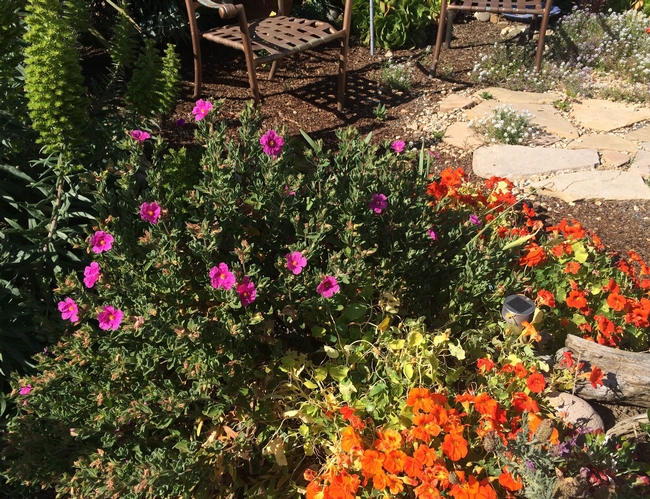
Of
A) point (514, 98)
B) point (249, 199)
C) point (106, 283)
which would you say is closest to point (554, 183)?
point (514, 98)

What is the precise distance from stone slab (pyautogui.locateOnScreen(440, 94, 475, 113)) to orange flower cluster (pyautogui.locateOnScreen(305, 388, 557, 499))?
9.48 ft

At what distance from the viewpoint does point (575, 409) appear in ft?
6.60

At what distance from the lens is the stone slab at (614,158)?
3.72 metres

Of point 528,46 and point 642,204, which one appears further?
point 528,46

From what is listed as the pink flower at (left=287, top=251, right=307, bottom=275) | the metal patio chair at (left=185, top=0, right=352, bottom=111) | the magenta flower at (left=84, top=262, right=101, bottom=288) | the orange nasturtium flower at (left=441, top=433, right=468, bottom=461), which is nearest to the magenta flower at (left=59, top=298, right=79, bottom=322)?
the magenta flower at (left=84, top=262, right=101, bottom=288)

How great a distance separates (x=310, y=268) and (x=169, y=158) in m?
0.69

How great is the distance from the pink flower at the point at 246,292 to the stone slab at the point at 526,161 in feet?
7.55

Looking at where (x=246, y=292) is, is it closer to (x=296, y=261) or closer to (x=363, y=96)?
(x=296, y=261)

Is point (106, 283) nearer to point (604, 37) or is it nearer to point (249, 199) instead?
point (249, 199)

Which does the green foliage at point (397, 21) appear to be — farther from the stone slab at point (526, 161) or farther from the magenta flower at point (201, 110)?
the magenta flower at point (201, 110)

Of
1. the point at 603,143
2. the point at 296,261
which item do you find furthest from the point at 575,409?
the point at 603,143

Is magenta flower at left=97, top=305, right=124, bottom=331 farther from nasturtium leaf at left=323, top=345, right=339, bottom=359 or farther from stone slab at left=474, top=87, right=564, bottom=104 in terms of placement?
stone slab at left=474, top=87, right=564, bottom=104

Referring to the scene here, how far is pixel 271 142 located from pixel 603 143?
2.83 meters

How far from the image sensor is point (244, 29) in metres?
3.65
